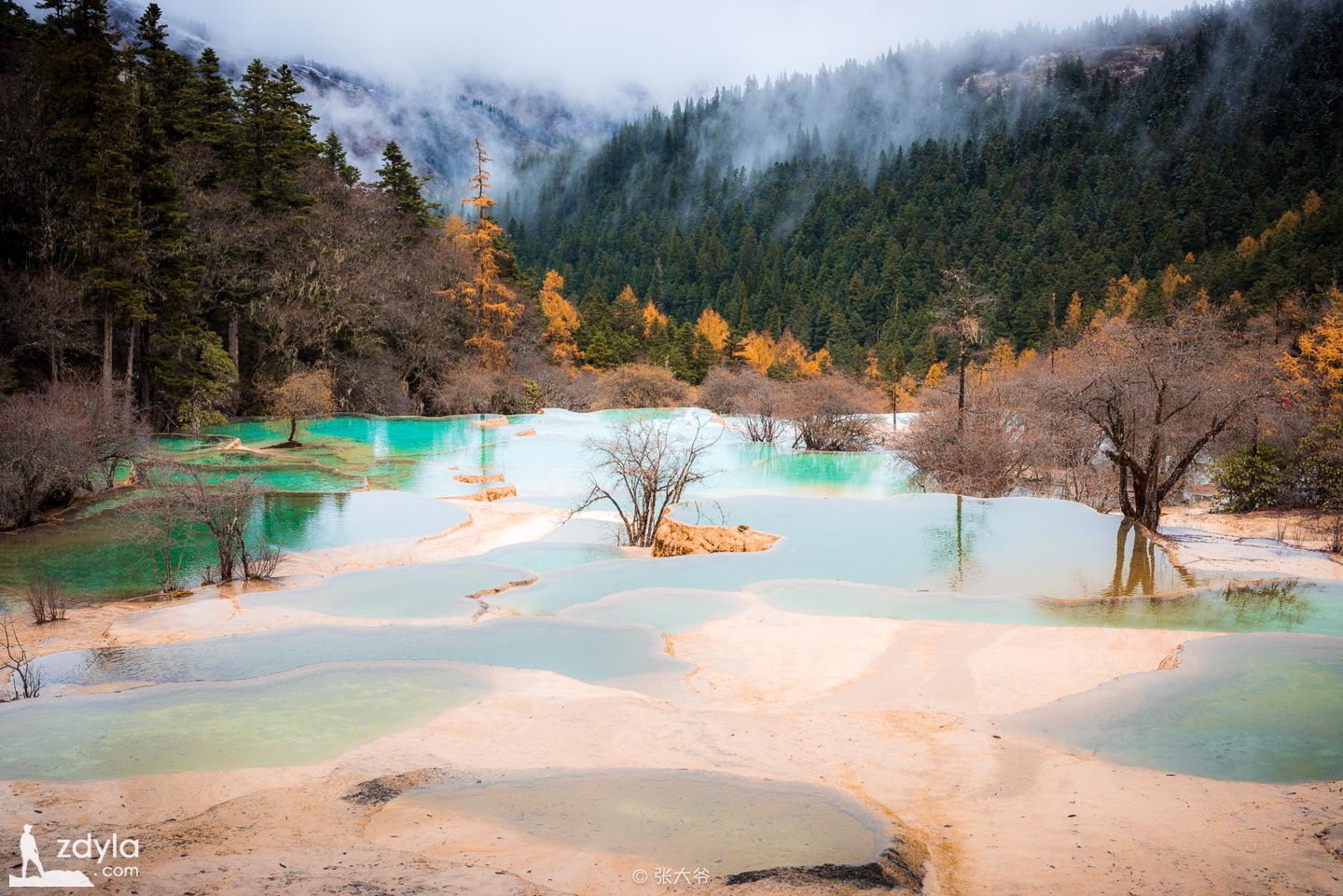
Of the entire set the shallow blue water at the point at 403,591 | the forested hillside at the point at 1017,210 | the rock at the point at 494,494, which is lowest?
the shallow blue water at the point at 403,591

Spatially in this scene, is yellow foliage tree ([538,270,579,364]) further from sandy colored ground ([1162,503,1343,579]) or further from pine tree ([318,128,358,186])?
sandy colored ground ([1162,503,1343,579])

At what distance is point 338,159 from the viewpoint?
50.4 metres

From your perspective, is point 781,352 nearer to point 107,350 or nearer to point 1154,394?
point 107,350

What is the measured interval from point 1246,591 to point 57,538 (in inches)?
852

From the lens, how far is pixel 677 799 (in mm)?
6051

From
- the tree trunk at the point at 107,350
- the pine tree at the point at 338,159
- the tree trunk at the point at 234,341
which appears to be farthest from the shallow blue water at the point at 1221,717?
the pine tree at the point at 338,159

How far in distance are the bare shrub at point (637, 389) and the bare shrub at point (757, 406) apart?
11.0 ft

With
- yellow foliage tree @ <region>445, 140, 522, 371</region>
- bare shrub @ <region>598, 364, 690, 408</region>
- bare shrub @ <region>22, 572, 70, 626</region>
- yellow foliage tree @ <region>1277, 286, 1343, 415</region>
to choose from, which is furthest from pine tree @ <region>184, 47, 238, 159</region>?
yellow foliage tree @ <region>1277, 286, 1343, 415</region>

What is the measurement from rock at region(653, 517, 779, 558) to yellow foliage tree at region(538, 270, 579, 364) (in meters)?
38.9

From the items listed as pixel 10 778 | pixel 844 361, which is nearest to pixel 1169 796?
pixel 10 778

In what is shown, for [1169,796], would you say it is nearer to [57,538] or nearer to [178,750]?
[178,750]

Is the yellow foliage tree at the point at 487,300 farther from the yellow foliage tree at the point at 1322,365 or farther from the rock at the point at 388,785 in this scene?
the rock at the point at 388,785

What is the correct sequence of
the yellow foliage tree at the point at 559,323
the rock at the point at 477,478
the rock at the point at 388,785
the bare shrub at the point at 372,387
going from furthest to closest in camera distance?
the yellow foliage tree at the point at 559,323 → the bare shrub at the point at 372,387 → the rock at the point at 477,478 → the rock at the point at 388,785

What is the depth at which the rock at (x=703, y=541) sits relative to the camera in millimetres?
16016
